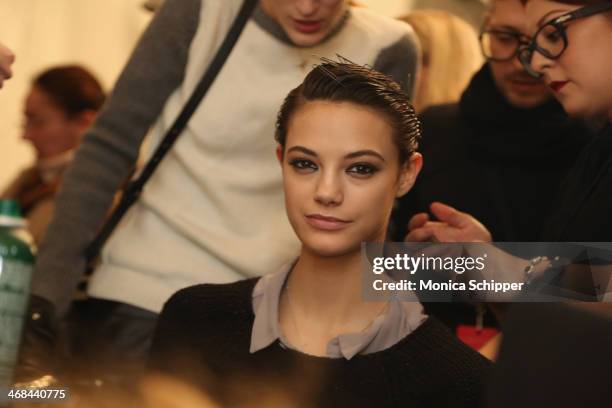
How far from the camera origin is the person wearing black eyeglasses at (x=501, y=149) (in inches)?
54.2

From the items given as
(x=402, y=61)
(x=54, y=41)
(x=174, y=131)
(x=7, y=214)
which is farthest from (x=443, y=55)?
(x=54, y=41)

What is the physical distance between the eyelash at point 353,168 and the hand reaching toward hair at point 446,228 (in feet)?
0.42

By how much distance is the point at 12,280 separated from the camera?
1071mm

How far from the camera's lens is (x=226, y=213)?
1402 millimetres

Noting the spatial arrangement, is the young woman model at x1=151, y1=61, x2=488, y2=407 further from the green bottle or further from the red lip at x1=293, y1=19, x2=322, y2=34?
the green bottle

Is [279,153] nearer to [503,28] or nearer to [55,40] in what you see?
[503,28]

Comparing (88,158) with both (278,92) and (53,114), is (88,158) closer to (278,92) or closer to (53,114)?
(53,114)

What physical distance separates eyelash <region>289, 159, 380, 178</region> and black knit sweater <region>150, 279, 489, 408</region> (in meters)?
0.21

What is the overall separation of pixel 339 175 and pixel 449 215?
22cm

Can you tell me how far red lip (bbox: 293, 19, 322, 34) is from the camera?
1.27m

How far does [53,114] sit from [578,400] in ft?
3.65

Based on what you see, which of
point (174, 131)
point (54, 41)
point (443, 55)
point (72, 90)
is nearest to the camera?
point (174, 131)

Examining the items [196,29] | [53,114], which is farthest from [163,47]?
[53,114]

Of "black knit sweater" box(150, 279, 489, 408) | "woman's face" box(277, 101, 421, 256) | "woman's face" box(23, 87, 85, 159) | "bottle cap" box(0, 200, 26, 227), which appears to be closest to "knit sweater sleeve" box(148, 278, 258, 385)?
"black knit sweater" box(150, 279, 489, 408)
